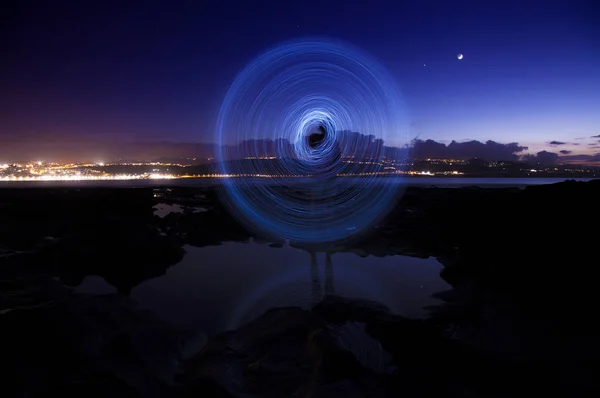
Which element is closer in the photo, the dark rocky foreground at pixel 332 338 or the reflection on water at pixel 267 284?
the dark rocky foreground at pixel 332 338

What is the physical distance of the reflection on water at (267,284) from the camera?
919cm

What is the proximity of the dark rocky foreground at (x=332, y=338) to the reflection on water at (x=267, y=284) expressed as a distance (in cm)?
49

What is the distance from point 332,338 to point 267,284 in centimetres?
472

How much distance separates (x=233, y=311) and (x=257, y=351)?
250cm

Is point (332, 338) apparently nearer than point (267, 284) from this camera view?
Yes

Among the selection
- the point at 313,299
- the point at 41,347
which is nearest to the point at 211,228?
the point at 313,299

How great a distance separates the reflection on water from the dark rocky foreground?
0.49 m

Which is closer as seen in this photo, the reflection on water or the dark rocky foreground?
the dark rocky foreground

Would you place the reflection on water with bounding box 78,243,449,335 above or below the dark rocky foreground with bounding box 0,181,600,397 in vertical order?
below

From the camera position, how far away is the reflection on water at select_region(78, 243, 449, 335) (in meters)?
9.19

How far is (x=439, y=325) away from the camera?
320 inches

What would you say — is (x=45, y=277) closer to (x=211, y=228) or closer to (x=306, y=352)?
(x=306, y=352)

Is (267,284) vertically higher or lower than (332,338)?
lower

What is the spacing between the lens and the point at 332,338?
7.30 m
